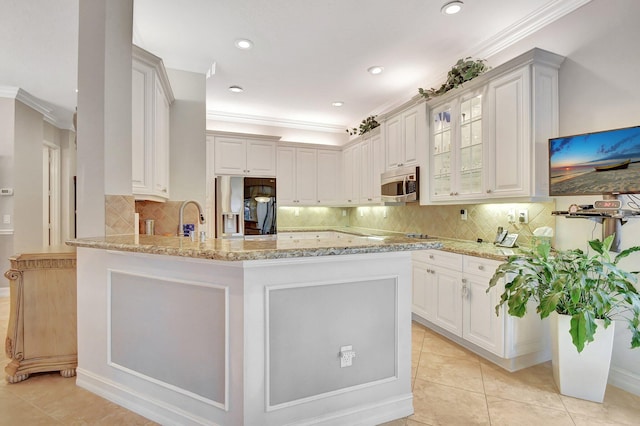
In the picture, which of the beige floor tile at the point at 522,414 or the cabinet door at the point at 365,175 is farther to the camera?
the cabinet door at the point at 365,175

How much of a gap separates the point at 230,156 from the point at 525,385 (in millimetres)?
4512

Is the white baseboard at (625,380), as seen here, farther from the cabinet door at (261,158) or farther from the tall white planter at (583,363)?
the cabinet door at (261,158)

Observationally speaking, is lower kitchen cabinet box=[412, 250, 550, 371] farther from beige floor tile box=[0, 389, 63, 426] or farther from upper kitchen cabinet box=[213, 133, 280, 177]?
upper kitchen cabinet box=[213, 133, 280, 177]

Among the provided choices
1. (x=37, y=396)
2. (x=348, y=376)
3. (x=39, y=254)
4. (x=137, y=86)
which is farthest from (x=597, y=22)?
(x=37, y=396)

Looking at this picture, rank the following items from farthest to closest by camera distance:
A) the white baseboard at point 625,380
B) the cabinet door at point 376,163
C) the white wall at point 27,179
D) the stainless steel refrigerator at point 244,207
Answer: the stainless steel refrigerator at point 244,207 < the white wall at point 27,179 < the cabinet door at point 376,163 < the white baseboard at point 625,380

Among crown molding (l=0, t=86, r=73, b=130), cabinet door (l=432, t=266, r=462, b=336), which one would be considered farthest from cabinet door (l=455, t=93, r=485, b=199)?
crown molding (l=0, t=86, r=73, b=130)

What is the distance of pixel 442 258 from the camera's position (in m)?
3.00

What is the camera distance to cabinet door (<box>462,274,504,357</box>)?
2.43 m

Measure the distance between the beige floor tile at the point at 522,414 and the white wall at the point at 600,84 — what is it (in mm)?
700

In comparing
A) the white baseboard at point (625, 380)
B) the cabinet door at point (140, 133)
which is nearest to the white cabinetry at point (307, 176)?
the cabinet door at point (140, 133)

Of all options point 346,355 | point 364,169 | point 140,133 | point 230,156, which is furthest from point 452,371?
point 230,156

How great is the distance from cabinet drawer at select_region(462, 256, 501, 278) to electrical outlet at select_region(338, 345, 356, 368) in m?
1.40

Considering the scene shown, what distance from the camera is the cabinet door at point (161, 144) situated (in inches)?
108

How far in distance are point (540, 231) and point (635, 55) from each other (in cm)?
130
